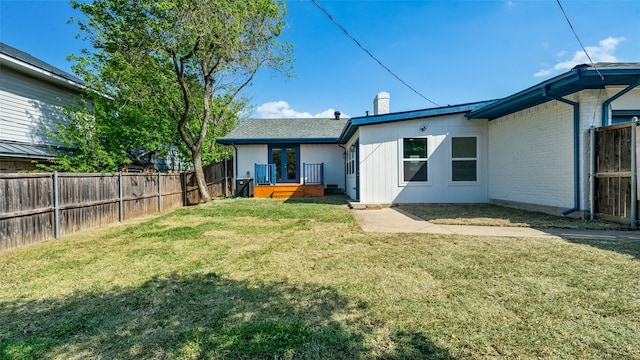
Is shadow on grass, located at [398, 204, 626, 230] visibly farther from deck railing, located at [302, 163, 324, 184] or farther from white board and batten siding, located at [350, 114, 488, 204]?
deck railing, located at [302, 163, 324, 184]

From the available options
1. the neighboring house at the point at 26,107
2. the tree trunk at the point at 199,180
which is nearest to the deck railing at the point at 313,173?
the tree trunk at the point at 199,180

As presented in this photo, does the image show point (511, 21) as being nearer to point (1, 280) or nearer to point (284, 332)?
point (284, 332)

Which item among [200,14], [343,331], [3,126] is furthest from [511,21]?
[3,126]

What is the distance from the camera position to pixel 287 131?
52.3 ft

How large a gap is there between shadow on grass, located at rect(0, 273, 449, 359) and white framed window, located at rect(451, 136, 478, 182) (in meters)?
7.93

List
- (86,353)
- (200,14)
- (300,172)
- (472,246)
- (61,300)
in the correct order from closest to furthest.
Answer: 1. (86,353)
2. (61,300)
3. (472,246)
4. (200,14)
5. (300,172)

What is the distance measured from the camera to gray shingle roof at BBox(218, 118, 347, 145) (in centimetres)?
1491

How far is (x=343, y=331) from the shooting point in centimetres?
216

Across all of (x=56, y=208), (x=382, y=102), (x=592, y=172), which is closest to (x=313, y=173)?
(x=382, y=102)

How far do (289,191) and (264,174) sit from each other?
5.46ft

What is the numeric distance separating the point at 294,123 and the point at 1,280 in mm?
14791

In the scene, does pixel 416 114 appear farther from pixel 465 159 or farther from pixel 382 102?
pixel 382 102

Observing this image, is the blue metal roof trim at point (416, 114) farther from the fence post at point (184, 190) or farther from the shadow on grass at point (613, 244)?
the fence post at point (184, 190)


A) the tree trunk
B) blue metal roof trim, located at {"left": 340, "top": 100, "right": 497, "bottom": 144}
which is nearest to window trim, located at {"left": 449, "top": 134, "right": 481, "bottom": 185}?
blue metal roof trim, located at {"left": 340, "top": 100, "right": 497, "bottom": 144}
